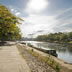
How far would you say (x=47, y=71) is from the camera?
603 centimetres

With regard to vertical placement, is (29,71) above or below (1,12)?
below

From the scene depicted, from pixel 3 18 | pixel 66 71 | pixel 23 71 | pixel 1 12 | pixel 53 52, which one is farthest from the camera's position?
pixel 53 52

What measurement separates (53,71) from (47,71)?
17.4 inches

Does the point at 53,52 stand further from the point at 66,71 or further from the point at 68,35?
the point at 68,35

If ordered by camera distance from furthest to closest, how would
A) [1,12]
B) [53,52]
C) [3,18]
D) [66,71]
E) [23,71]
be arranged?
[53,52]
[3,18]
[1,12]
[66,71]
[23,71]

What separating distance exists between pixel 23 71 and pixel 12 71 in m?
0.73

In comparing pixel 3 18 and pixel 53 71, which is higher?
pixel 3 18

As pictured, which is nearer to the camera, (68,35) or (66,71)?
(66,71)

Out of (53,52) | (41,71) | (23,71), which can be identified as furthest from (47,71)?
(53,52)

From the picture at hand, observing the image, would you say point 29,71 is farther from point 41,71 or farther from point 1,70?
point 1,70

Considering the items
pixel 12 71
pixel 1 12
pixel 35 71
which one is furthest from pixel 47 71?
pixel 1 12

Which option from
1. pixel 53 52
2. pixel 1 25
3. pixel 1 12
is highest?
pixel 1 12

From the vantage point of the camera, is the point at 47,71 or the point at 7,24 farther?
the point at 7,24

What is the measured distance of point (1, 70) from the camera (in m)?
6.01
